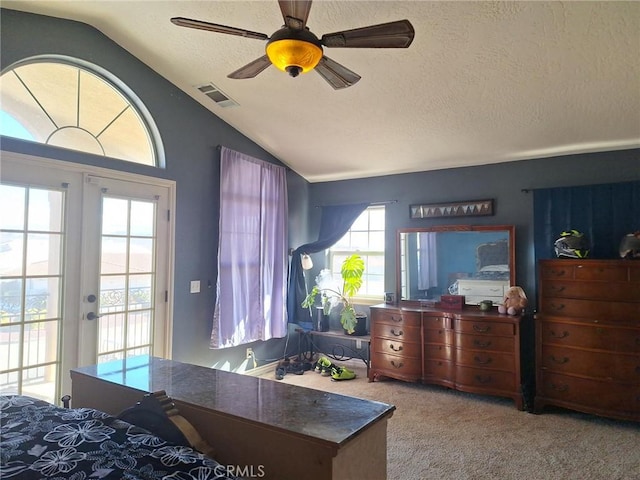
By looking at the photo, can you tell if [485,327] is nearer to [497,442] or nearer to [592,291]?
[592,291]

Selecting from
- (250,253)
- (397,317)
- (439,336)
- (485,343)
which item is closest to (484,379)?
(485,343)

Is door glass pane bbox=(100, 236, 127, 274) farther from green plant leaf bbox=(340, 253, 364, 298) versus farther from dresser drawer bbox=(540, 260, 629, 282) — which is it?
dresser drawer bbox=(540, 260, 629, 282)

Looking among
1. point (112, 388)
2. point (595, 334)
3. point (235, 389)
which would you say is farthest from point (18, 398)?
point (595, 334)

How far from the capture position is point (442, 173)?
468cm

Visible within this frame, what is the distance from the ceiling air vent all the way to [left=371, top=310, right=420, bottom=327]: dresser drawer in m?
2.64

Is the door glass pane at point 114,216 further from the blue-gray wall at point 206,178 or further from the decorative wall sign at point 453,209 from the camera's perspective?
the decorative wall sign at point 453,209

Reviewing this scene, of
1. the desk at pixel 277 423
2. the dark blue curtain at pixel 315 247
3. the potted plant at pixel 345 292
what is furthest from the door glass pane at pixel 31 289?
the potted plant at pixel 345 292

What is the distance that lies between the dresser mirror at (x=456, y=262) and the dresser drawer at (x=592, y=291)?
54cm

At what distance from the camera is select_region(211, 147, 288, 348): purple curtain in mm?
4281

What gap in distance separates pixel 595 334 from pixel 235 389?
317 cm

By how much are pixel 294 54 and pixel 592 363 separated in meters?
3.35

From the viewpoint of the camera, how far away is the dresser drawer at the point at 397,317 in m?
4.26

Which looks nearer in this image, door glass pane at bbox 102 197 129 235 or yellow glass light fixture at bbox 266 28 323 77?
yellow glass light fixture at bbox 266 28 323 77

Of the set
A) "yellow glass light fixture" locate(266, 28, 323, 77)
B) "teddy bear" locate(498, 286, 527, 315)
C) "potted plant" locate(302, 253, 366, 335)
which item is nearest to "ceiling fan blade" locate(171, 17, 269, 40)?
"yellow glass light fixture" locate(266, 28, 323, 77)
